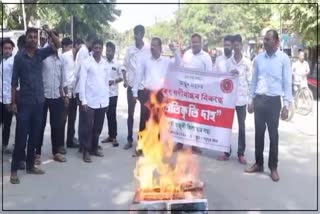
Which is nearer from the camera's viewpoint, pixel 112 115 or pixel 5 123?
pixel 5 123

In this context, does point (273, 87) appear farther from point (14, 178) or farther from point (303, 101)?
point (303, 101)

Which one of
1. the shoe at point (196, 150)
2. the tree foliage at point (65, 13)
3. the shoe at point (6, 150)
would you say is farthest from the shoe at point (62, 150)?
the tree foliage at point (65, 13)

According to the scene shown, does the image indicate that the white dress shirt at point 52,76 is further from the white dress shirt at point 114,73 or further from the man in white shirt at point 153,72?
the white dress shirt at point 114,73

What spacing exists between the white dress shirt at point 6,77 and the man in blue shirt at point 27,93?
4.56 ft

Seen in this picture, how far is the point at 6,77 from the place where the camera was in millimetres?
7410

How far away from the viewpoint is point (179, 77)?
6719mm

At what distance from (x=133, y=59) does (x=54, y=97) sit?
5.62 feet

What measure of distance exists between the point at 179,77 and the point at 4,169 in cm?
274

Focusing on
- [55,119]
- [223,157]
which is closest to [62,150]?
[55,119]

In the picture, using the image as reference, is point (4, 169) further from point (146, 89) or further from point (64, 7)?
point (64, 7)

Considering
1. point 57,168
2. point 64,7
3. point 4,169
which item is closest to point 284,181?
point 57,168

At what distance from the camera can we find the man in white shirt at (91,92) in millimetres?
7199

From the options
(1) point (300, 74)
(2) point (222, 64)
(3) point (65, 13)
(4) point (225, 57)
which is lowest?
(1) point (300, 74)

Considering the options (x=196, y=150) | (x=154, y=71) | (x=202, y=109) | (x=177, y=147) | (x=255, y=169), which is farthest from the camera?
(x=196, y=150)
